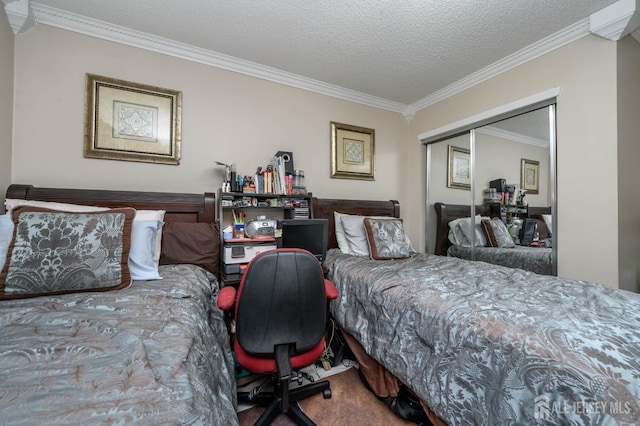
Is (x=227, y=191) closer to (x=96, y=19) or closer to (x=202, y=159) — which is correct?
(x=202, y=159)

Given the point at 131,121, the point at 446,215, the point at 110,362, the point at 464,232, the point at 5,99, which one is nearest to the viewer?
the point at 110,362

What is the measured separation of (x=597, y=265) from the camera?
185 cm

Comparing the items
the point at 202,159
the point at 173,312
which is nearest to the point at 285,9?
the point at 202,159

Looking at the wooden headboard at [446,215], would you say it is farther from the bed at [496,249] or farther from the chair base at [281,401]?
the chair base at [281,401]

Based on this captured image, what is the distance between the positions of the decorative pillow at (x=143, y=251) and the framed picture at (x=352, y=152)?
6.10ft

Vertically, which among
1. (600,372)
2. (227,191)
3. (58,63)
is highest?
(58,63)

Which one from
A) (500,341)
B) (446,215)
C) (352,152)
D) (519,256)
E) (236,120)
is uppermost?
(236,120)

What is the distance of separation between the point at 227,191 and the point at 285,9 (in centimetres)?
Answer: 141

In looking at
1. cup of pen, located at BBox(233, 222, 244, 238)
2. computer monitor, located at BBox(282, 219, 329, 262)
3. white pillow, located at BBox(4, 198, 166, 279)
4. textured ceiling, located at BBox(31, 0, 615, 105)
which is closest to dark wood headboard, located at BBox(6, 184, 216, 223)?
white pillow, located at BBox(4, 198, 166, 279)

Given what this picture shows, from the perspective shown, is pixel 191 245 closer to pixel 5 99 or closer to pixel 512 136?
pixel 5 99

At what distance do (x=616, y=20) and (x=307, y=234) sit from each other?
2567 mm

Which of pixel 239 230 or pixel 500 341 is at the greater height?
pixel 239 230

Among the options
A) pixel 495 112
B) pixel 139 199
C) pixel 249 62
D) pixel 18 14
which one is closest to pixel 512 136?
pixel 495 112

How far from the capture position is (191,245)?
195 cm
